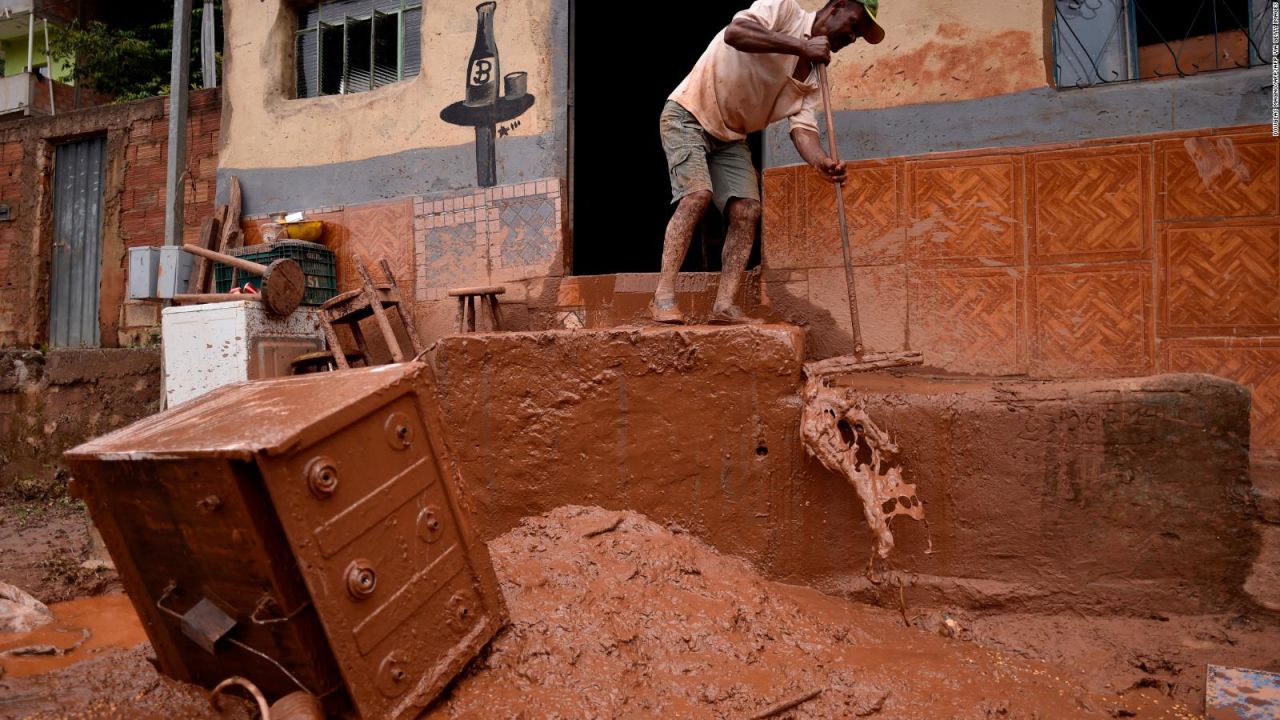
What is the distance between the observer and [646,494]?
3510mm

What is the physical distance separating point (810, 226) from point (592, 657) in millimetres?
2585

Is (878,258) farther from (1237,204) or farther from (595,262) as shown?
(595,262)

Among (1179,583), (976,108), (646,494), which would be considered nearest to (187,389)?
(646,494)

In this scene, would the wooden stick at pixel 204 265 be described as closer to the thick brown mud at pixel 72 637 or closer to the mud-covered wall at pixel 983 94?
the thick brown mud at pixel 72 637

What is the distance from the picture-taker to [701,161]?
12.9ft

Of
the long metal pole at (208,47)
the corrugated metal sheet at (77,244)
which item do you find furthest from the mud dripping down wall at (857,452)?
the corrugated metal sheet at (77,244)

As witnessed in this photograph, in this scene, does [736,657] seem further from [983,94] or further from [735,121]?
[983,94]

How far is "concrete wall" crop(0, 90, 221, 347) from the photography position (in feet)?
22.9

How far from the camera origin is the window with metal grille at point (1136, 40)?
4254mm

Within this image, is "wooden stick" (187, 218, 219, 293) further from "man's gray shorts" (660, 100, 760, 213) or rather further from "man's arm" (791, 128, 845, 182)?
"man's arm" (791, 128, 845, 182)

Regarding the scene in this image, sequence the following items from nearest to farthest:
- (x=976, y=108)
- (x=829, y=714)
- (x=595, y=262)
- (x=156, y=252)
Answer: (x=829, y=714) < (x=976, y=108) < (x=156, y=252) < (x=595, y=262)

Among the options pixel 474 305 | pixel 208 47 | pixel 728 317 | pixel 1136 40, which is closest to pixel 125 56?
pixel 208 47

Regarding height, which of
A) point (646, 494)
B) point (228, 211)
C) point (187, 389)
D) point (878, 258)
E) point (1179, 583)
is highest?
point (228, 211)

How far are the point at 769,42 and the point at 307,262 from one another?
139 inches
